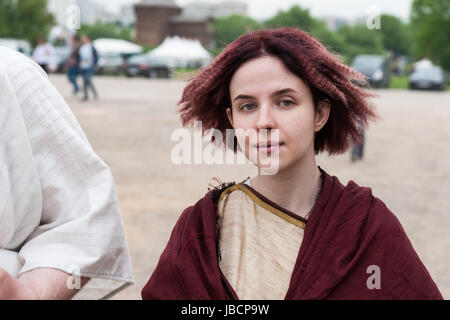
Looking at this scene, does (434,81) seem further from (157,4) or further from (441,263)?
(157,4)

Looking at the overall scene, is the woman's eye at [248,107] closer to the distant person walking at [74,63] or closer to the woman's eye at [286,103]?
the woman's eye at [286,103]

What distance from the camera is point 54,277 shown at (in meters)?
1.49

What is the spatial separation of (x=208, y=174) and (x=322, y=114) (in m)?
6.13

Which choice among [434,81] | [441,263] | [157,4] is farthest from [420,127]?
[157,4]

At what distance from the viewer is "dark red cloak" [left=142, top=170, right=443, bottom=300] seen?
1612 millimetres

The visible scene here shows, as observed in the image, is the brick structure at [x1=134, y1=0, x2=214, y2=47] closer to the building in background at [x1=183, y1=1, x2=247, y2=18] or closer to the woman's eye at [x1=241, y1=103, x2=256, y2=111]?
the building in background at [x1=183, y1=1, x2=247, y2=18]

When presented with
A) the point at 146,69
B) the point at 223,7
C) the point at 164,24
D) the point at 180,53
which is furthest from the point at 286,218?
the point at 223,7

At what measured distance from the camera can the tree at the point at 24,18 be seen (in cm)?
5381

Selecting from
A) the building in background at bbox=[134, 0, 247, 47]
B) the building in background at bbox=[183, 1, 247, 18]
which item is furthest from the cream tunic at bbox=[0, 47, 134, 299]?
the building in background at bbox=[183, 1, 247, 18]

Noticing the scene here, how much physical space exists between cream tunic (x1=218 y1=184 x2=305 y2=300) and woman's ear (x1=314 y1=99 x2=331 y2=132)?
0.28 metres

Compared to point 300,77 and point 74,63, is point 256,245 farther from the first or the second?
point 74,63

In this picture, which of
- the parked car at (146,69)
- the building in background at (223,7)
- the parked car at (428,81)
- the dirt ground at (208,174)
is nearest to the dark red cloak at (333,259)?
the dirt ground at (208,174)
